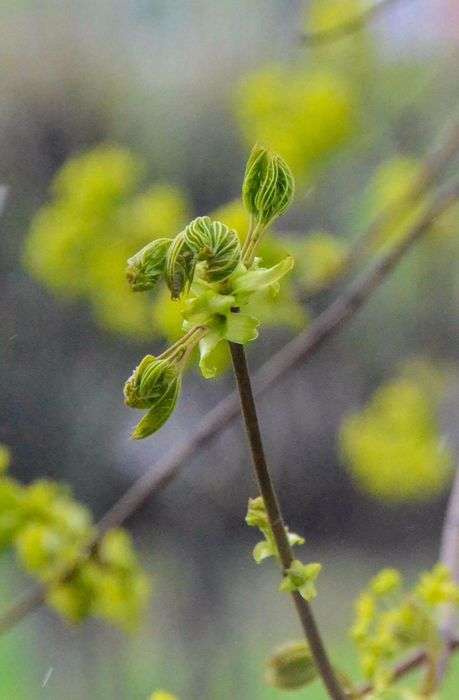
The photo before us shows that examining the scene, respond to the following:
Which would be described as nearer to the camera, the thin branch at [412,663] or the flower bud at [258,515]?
the flower bud at [258,515]

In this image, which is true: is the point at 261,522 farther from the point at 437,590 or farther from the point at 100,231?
the point at 100,231

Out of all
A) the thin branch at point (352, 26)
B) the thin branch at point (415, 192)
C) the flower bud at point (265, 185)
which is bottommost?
the flower bud at point (265, 185)

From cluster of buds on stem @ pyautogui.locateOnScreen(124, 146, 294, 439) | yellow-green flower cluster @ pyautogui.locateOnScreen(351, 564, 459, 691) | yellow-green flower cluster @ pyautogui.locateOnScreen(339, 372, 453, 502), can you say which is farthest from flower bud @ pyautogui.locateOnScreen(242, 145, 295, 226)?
yellow-green flower cluster @ pyautogui.locateOnScreen(339, 372, 453, 502)

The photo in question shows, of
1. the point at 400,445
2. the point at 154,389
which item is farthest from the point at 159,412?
the point at 400,445

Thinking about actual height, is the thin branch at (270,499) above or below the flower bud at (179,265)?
below

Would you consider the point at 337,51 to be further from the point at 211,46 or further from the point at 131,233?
the point at 131,233

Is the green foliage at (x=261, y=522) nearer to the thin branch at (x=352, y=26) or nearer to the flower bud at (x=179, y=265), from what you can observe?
the flower bud at (x=179, y=265)

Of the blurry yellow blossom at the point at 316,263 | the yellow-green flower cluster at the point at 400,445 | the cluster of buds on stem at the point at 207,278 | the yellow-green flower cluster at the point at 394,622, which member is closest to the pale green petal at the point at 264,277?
the cluster of buds on stem at the point at 207,278
